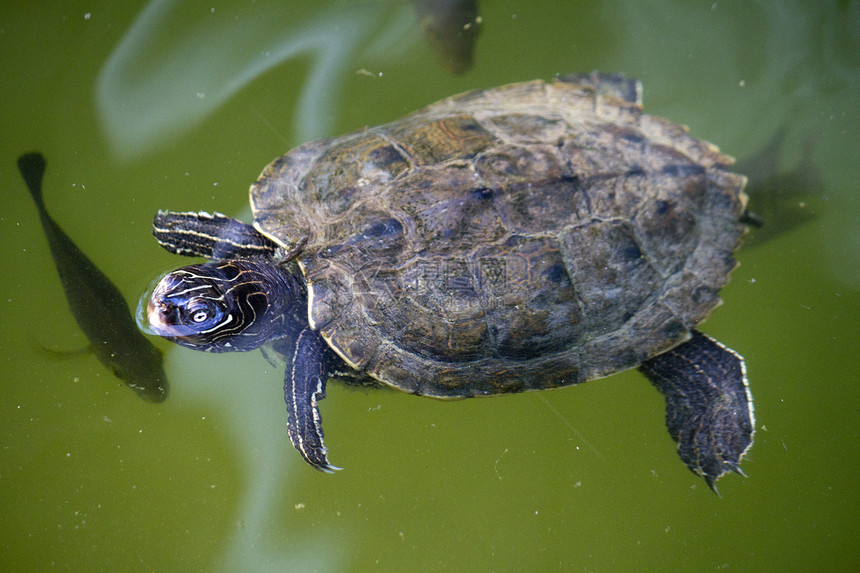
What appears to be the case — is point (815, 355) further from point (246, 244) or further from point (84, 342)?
point (84, 342)

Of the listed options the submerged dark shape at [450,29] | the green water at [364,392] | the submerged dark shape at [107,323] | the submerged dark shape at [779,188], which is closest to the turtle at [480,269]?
the submerged dark shape at [107,323]

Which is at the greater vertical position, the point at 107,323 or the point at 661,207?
the point at 661,207

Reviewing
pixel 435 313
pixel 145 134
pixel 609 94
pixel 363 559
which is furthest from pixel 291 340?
pixel 609 94

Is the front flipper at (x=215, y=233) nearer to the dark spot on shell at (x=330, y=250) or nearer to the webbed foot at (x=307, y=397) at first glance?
the dark spot on shell at (x=330, y=250)

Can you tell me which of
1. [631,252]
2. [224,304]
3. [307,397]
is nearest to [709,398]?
[631,252]

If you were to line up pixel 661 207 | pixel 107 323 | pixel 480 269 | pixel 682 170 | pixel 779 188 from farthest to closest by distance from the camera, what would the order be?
pixel 779 188 < pixel 107 323 < pixel 682 170 < pixel 661 207 < pixel 480 269

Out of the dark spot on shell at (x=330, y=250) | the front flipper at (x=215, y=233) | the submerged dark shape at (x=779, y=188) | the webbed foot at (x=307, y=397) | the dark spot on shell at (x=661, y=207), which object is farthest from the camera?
the submerged dark shape at (x=779, y=188)

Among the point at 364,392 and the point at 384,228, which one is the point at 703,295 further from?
the point at 364,392
